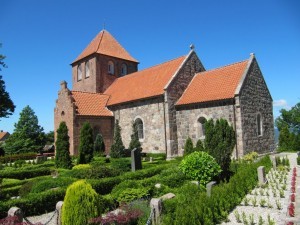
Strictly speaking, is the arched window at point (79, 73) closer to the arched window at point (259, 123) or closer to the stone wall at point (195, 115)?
the stone wall at point (195, 115)

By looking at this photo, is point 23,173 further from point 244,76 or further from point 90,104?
point 244,76

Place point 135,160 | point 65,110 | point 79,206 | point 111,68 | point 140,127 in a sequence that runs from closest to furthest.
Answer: point 79,206 → point 135,160 → point 140,127 → point 65,110 → point 111,68

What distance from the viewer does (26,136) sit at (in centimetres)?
4006

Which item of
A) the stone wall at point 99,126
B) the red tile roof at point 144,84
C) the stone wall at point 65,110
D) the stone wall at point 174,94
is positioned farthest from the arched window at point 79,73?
the stone wall at point 174,94

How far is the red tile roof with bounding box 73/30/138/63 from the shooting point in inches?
1167

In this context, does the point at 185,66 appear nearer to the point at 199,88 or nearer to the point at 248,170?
the point at 199,88

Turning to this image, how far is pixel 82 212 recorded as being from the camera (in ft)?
20.9

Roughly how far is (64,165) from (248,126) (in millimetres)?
12156

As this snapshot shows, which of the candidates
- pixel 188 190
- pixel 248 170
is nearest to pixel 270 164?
pixel 248 170

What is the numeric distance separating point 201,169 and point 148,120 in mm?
11039

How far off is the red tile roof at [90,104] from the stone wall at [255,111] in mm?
12098

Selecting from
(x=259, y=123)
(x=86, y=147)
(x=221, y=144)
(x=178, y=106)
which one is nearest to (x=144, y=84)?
(x=178, y=106)

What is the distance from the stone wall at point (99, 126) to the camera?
22641 mm

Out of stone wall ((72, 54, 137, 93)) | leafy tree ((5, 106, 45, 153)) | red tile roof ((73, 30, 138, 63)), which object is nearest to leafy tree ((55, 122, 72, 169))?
stone wall ((72, 54, 137, 93))
